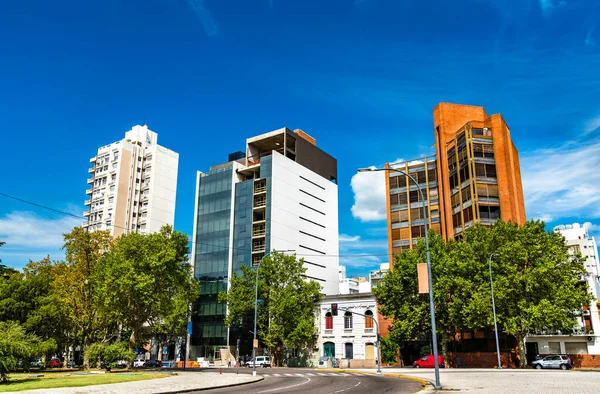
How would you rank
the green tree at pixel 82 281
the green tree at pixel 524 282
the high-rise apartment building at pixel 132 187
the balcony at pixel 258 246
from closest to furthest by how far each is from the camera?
1. the green tree at pixel 524 282
2. the green tree at pixel 82 281
3. the balcony at pixel 258 246
4. the high-rise apartment building at pixel 132 187

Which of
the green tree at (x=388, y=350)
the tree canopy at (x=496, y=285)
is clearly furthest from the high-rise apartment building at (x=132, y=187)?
the tree canopy at (x=496, y=285)

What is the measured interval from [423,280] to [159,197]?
300 ft

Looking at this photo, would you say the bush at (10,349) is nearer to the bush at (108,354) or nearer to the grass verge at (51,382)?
the grass verge at (51,382)

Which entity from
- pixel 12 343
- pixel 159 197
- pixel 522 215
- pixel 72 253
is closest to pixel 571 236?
pixel 522 215

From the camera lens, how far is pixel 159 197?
107875mm

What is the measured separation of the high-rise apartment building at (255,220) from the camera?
8012 cm

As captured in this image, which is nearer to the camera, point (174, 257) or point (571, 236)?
point (174, 257)

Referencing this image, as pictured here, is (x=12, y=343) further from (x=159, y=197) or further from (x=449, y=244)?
(x=159, y=197)

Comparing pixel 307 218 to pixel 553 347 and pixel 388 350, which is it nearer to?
pixel 388 350

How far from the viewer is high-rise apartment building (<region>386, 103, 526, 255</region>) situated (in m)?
72.0

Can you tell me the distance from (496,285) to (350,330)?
72.2 feet

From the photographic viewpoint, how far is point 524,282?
4822 centimetres

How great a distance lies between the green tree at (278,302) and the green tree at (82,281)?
15.9 m

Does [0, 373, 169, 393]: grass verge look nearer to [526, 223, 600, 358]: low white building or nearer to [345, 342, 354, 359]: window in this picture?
[345, 342, 354, 359]: window
